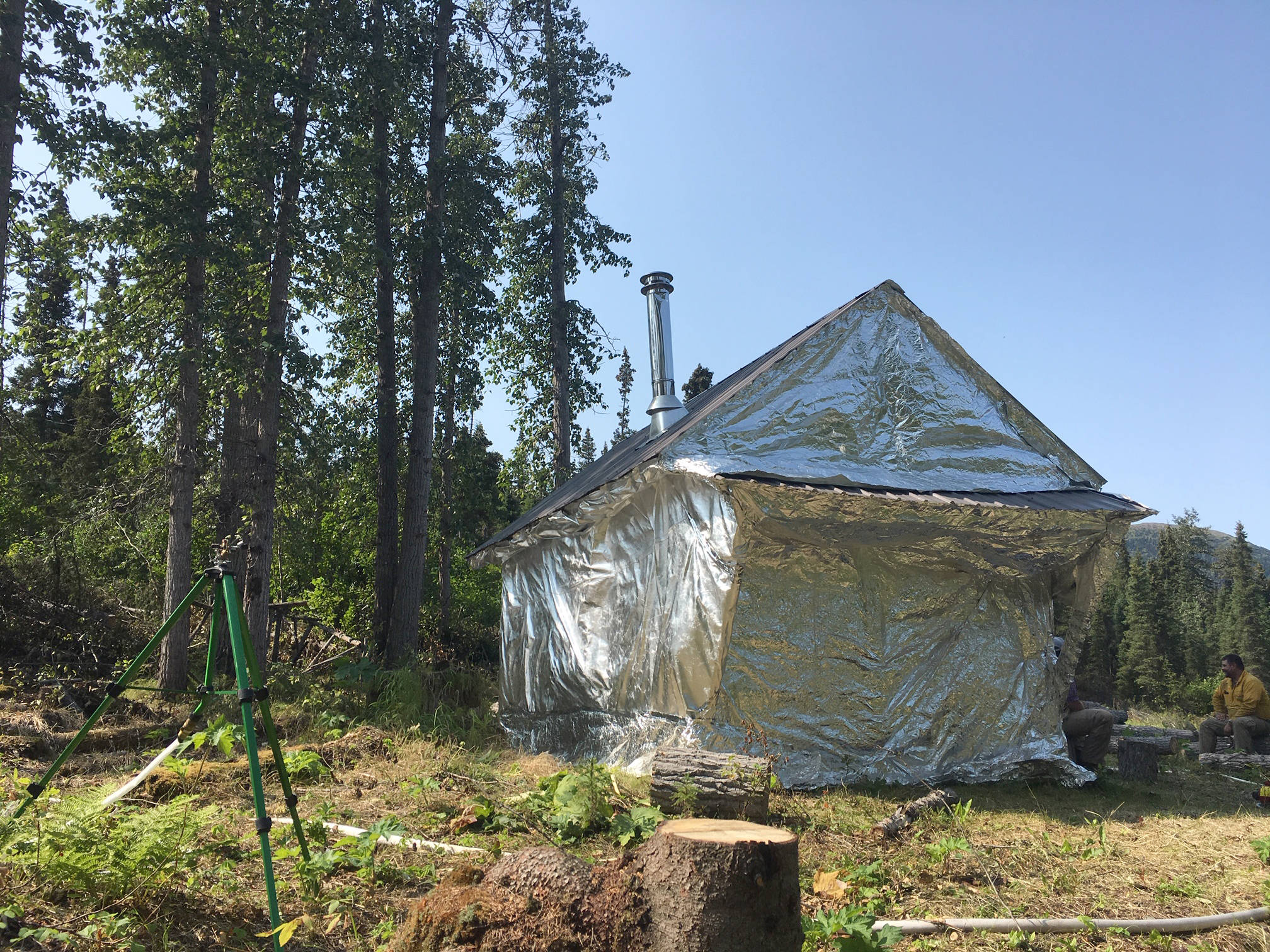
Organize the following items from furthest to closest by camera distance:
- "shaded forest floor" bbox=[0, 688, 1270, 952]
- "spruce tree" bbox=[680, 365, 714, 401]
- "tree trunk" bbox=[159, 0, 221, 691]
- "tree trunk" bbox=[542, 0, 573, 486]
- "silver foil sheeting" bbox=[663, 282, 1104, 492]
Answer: "spruce tree" bbox=[680, 365, 714, 401]
"tree trunk" bbox=[542, 0, 573, 486]
"tree trunk" bbox=[159, 0, 221, 691]
"silver foil sheeting" bbox=[663, 282, 1104, 492]
"shaded forest floor" bbox=[0, 688, 1270, 952]

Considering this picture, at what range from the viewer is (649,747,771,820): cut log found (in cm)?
541

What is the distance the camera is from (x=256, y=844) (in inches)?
186

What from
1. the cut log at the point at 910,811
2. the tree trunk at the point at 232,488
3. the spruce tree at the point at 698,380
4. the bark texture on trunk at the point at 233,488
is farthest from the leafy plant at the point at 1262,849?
the spruce tree at the point at 698,380

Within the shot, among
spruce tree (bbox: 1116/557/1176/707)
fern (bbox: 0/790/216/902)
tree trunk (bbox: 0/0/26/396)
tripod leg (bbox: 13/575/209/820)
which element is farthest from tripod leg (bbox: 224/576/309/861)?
spruce tree (bbox: 1116/557/1176/707)

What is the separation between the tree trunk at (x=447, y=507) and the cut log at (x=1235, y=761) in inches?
446

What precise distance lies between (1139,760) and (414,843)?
7.12 metres

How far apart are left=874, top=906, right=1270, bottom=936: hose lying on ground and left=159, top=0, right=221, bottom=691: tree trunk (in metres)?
9.41

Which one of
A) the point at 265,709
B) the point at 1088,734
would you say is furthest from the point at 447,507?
the point at 265,709

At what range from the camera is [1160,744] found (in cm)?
873

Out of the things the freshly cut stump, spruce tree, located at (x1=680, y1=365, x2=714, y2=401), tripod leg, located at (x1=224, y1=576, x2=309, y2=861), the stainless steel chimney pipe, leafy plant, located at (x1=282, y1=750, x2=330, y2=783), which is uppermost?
spruce tree, located at (x1=680, y1=365, x2=714, y2=401)

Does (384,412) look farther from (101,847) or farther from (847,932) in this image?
(847,932)

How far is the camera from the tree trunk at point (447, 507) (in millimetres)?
15367

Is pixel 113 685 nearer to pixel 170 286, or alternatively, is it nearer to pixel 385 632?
→ pixel 170 286

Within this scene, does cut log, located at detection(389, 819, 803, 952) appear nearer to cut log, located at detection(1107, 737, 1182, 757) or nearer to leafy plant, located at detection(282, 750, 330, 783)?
leafy plant, located at detection(282, 750, 330, 783)
